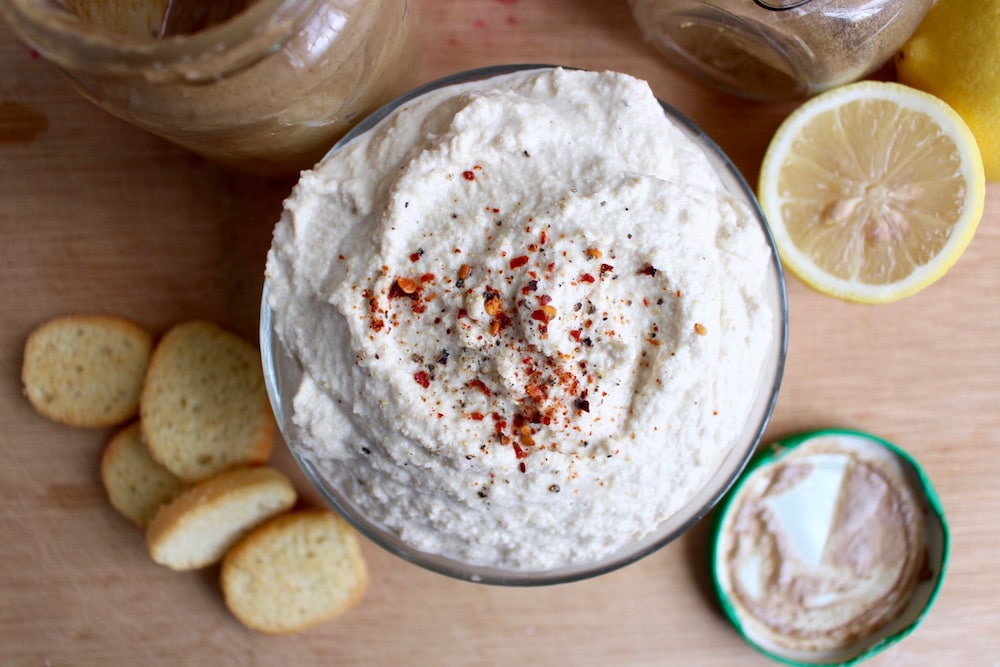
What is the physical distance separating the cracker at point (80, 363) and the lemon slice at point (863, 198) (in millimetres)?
1084

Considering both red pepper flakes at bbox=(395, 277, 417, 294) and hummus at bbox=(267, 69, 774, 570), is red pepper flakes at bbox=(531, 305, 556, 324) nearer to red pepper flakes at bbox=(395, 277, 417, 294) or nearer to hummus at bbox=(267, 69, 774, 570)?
hummus at bbox=(267, 69, 774, 570)

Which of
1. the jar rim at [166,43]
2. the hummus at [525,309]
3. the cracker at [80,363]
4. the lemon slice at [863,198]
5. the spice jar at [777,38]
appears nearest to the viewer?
the jar rim at [166,43]

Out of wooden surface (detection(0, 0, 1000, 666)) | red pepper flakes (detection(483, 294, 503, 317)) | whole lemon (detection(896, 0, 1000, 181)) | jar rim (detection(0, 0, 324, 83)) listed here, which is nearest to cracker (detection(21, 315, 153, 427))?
wooden surface (detection(0, 0, 1000, 666))

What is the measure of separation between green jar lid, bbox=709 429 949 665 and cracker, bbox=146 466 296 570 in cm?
76

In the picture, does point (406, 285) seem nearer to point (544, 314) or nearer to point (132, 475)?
point (544, 314)

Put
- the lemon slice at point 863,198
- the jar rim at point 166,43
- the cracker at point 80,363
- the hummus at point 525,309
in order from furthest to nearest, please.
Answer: the cracker at point 80,363 → the lemon slice at point 863,198 → the hummus at point 525,309 → the jar rim at point 166,43

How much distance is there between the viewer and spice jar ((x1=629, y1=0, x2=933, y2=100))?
117 cm

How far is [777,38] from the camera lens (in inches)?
48.9

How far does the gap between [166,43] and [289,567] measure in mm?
903

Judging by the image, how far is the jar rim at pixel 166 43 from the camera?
899mm

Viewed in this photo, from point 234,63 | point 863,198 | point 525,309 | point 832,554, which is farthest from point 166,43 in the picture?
point 832,554

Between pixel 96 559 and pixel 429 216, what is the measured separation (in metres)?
0.94

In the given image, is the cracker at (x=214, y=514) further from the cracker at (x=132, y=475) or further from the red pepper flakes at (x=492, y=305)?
the red pepper flakes at (x=492, y=305)

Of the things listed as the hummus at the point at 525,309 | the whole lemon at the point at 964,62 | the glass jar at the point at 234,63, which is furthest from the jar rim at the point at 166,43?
the whole lemon at the point at 964,62
